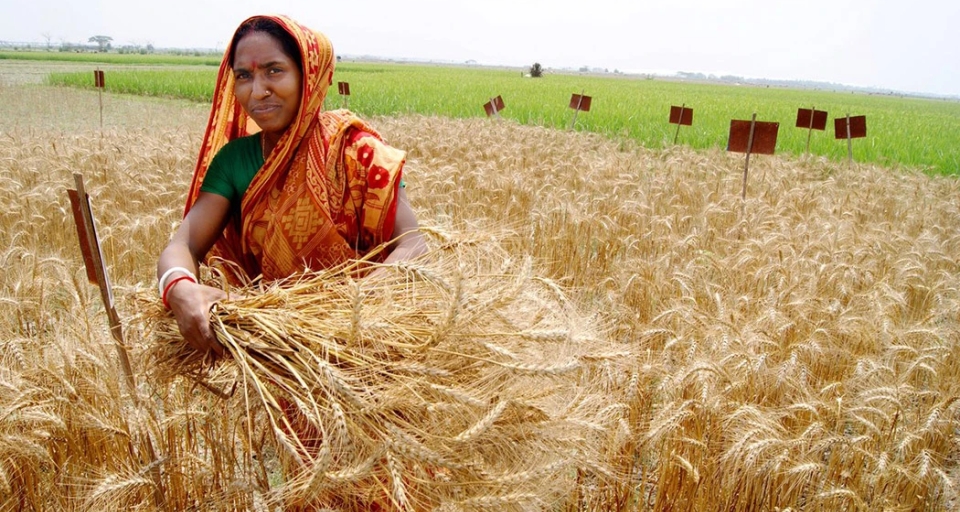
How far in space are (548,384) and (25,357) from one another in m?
1.56

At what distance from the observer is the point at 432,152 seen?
8.16m

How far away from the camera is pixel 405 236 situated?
5.41ft

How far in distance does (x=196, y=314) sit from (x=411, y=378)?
44 centimetres

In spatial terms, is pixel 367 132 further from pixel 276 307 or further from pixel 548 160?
pixel 548 160

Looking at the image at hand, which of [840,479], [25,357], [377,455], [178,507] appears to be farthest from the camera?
[840,479]

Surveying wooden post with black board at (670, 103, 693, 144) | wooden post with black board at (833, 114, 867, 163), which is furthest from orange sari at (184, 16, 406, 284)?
wooden post with black board at (670, 103, 693, 144)

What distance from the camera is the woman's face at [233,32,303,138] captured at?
1576 millimetres

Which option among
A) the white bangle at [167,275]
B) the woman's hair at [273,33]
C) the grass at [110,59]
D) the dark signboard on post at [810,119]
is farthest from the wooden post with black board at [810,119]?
the grass at [110,59]

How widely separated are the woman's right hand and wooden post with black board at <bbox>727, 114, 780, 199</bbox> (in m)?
5.19

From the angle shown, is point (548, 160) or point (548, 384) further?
point (548, 160)

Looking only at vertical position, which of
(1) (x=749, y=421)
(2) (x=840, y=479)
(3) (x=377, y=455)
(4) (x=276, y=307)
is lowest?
(2) (x=840, y=479)

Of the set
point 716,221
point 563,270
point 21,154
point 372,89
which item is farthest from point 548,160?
point 372,89

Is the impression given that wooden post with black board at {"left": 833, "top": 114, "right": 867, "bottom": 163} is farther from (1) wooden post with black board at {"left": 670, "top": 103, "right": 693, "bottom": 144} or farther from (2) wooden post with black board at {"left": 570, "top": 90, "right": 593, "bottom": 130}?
(2) wooden post with black board at {"left": 570, "top": 90, "right": 593, "bottom": 130}

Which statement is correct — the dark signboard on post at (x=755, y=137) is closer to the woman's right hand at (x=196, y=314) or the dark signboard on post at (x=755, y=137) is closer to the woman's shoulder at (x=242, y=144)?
the woman's shoulder at (x=242, y=144)
